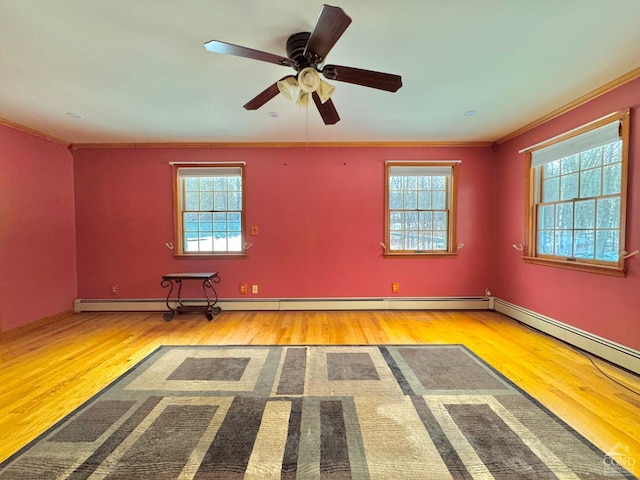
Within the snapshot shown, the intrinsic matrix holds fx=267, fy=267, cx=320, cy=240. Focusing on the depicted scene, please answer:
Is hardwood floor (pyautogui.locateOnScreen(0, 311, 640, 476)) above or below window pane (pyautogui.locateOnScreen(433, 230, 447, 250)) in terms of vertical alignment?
below

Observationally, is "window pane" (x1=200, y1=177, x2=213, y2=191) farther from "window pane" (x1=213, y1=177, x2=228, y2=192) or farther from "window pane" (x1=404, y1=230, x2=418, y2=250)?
"window pane" (x1=404, y1=230, x2=418, y2=250)

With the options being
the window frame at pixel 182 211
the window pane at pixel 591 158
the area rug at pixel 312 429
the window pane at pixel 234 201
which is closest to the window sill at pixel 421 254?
the window pane at pixel 591 158

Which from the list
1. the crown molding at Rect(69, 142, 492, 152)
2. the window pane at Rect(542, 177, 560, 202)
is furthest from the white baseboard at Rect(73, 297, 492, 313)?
the crown molding at Rect(69, 142, 492, 152)

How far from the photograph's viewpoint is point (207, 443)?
58.8 inches

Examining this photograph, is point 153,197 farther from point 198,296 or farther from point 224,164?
point 198,296

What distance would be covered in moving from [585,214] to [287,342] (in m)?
3.33

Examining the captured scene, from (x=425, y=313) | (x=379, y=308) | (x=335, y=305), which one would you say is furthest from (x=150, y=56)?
(x=425, y=313)

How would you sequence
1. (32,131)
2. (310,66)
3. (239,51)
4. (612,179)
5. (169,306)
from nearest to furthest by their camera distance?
(239,51) < (310,66) < (612,179) < (32,131) < (169,306)

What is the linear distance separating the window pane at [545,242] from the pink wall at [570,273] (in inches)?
7.6

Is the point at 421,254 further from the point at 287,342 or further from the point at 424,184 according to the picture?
the point at 287,342

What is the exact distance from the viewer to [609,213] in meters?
2.46

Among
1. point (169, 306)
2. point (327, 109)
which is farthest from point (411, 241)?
point (169, 306)

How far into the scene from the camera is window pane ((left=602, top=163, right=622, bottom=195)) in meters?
2.37

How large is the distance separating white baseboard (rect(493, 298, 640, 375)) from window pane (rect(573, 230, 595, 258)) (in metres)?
0.76
